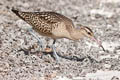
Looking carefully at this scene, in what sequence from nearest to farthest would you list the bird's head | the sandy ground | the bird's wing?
the sandy ground → the bird's head → the bird's wing

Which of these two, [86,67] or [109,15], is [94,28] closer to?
[109,15]

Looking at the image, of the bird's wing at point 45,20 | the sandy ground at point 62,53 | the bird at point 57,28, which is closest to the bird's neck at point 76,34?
the bird at point 57,28

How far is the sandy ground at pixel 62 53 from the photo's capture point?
34.5 ft

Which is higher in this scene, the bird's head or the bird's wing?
the bird's wing

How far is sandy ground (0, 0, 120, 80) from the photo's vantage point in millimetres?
10508

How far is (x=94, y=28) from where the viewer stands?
Answer: 1487 cm

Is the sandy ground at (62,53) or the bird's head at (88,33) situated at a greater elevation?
the bird's head at (88,33)

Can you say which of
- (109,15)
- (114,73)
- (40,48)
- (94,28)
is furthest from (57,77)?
(109,15)

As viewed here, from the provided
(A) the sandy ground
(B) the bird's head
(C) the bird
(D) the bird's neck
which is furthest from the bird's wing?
(A) the sandy ground

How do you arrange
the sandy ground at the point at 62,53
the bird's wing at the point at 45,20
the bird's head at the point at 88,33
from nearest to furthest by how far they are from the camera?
the sandy ground at the point at 62,53 → the bird's head at the point at 88,33 → the bird's wing at the point at 45,20

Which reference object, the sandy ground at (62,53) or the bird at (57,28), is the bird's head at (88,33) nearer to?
the bird at (57,28)

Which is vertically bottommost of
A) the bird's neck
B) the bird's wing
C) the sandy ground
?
the sandy ground

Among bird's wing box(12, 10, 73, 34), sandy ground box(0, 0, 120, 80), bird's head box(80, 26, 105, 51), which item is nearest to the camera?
sandy ground box(0, 0, 120, 80)

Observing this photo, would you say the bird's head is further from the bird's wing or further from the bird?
the bird's wing
